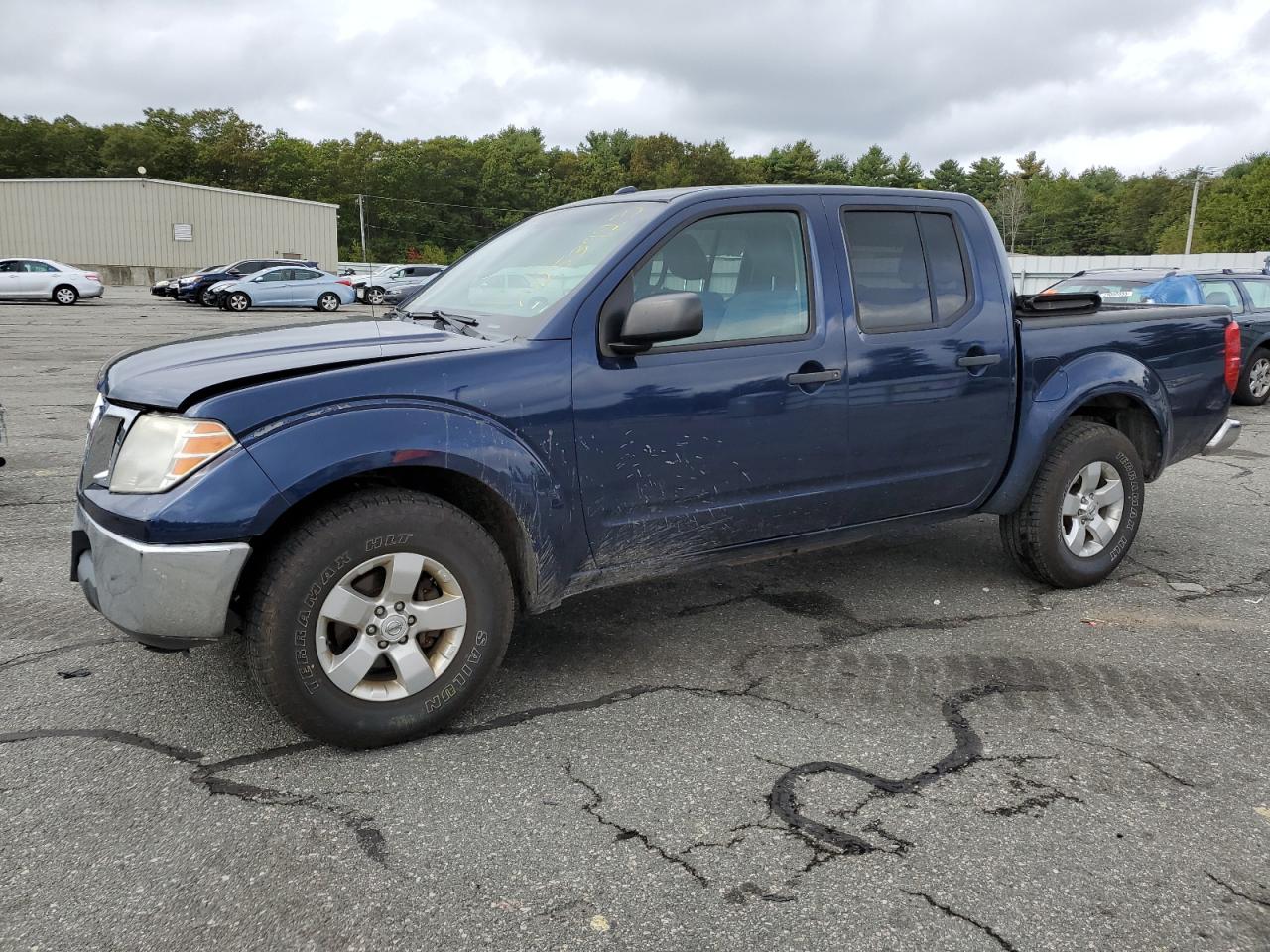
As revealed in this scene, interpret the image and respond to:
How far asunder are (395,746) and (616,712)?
764mm

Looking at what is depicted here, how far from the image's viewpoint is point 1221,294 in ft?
40.1

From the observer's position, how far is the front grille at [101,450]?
3.18 meters

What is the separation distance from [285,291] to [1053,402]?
29747 millimetres

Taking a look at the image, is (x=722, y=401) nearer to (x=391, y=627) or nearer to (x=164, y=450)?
(x=391, y=627)

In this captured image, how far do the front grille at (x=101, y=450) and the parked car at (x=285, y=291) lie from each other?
95.7 feet

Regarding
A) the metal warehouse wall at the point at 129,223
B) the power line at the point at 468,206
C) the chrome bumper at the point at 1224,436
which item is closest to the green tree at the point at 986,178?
the power line at the point at 468,206

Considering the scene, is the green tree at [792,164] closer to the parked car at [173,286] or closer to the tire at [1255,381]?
the parked car at [173,286]

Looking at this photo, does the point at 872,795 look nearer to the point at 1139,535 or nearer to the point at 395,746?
the point at 395,746

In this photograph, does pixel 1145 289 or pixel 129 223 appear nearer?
pixel 1145 289

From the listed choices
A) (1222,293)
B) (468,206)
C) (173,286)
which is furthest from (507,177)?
(1222,293)

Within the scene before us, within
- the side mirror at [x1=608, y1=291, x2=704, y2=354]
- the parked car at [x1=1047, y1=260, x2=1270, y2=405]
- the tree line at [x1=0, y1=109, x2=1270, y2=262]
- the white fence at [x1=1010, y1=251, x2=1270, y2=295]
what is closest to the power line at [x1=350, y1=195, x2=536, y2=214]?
→ the tree line at [x1=0, y1=109, x2=1270, y2=262]

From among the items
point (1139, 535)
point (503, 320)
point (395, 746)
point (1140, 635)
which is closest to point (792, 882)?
point (395, 746)

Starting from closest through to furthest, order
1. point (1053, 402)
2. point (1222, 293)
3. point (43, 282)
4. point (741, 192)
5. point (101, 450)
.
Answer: point (101, 450), point (741, 192), point (1053, 402), point (1222, 293), point (43, 282)

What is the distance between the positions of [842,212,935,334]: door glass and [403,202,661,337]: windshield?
919mm
